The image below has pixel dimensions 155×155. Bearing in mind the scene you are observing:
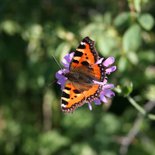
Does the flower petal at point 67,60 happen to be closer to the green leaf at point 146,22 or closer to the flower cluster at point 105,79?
the flower cluster at point 105,79

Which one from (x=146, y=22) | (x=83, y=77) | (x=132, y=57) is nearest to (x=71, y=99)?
(x=83, y=77)

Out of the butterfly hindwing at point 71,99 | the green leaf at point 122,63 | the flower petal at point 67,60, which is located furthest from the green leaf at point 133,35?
the butterfly hindwing at point 71,99

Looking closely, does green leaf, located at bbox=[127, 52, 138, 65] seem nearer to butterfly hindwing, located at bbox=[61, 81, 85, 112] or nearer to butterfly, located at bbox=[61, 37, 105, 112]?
butterfly, located at bbox=[61, 37, 105, 112]

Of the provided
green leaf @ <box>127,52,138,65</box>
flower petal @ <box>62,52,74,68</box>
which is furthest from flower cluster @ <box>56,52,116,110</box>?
green leaf @ <box>127,52,138,65</box>

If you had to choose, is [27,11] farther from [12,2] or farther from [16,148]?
[16,148]

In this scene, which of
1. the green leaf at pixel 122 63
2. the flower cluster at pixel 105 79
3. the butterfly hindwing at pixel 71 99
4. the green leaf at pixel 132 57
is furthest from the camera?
the green leaf at pixel 132 57

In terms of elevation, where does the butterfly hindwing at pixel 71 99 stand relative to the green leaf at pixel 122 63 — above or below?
below

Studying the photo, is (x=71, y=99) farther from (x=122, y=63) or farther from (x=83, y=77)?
(x=122, y=63)
